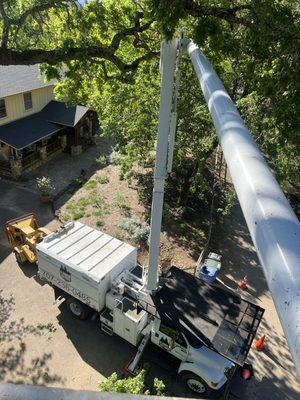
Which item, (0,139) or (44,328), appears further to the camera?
(0,139)

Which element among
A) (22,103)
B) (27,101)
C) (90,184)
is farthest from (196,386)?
(27,101)

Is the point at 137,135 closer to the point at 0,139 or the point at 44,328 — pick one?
the point at 44,328

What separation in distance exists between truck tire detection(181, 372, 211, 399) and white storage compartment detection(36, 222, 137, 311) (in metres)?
3.55

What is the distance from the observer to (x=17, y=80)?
75.0 ft

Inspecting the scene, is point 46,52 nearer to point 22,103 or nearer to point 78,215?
point 78,215

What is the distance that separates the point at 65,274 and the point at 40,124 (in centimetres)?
1635

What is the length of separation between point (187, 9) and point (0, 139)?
17.9 meters

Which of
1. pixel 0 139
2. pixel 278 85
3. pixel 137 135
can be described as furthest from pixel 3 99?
pixel 278 85

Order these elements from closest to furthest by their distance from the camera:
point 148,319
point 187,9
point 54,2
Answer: point 187,9 < point 54,2 < point 148,319

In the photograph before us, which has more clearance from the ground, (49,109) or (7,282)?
(49,109)

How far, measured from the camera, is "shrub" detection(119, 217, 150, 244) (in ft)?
52.9

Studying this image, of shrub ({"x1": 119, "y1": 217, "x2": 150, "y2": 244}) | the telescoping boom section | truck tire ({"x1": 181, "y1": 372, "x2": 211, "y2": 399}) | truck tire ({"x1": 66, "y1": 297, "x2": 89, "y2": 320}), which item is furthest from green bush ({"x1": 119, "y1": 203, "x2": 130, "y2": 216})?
the telescoping boom section

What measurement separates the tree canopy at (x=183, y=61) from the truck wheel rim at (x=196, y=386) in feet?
24.9

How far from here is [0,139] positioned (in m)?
21.0
